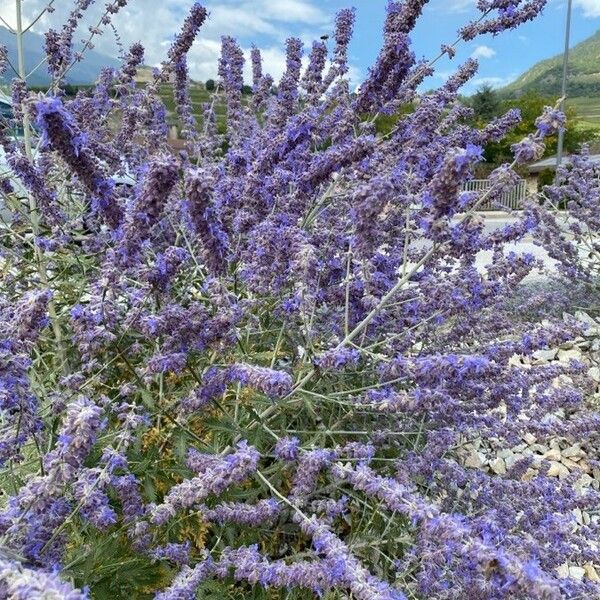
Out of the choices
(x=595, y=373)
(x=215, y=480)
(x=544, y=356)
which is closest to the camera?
(x=215, y=480)

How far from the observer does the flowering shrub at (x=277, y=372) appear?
5.89ft

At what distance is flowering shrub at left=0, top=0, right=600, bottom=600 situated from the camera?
1.79 meters

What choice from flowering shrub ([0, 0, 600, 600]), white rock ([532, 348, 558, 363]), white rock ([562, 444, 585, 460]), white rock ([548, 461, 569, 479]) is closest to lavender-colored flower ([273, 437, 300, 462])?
flowering shrub ([0, 0, 600, 600])

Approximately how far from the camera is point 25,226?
3832 mm

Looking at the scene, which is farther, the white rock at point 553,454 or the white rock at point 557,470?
the white rock at point 553,454

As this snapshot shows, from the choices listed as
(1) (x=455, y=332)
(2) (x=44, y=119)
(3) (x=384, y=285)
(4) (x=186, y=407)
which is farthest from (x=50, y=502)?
(1) (x=455, y=332)

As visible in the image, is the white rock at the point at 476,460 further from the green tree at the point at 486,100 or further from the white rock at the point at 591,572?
the green tree at the point at 486,100

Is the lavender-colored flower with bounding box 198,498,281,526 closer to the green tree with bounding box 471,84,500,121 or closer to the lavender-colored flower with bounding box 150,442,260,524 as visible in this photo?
the lavender-colored flower with bounding box 150,442,260,524

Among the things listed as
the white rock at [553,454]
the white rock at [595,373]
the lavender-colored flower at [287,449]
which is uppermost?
the lavender-colored flower at [287,449]

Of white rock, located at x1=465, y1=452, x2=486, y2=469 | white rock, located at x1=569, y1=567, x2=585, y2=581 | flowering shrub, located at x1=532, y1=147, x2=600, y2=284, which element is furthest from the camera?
flowering shrub, located at x1=532, y1=147, x2=600, y2=284

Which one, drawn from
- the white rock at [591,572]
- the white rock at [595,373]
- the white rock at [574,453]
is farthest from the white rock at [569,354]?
the white rock at [591,572]

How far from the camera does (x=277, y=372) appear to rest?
1.98 m

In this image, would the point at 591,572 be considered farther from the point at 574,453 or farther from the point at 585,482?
the point at 574,453

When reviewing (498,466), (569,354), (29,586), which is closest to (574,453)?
(498,466)
